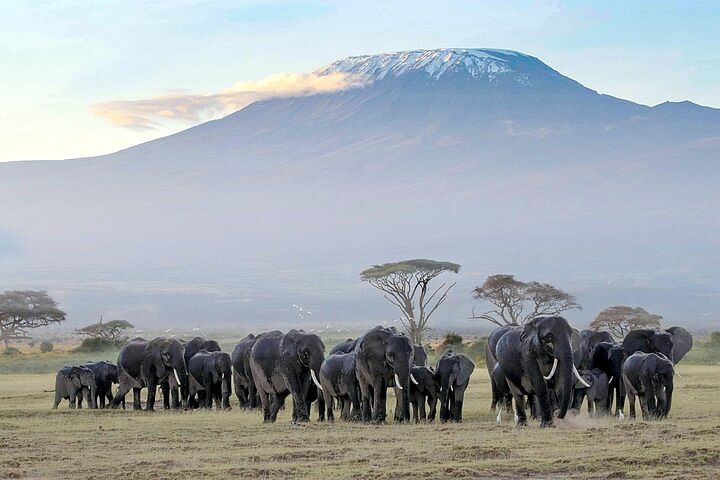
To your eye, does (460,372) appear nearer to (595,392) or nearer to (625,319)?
(595,392)

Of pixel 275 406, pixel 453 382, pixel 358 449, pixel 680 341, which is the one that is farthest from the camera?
pixel 680 341

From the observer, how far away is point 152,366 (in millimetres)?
34281

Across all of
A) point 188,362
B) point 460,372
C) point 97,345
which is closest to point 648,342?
point 460,372

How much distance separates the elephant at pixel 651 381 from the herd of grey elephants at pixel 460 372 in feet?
0.06

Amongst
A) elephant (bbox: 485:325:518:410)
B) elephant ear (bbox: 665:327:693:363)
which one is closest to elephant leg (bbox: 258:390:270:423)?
elephant (bbox: 485:325:518:410)

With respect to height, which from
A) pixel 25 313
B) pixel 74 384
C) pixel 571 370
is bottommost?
pixel 74 384

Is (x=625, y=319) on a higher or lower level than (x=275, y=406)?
higher

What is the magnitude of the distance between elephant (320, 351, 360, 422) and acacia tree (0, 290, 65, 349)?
224ft

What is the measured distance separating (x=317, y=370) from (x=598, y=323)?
183ft

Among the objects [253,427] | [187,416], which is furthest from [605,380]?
[187,416]

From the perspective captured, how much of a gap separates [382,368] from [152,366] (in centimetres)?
965

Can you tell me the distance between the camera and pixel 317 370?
2770 centimetres

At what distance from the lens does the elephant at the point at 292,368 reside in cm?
2748

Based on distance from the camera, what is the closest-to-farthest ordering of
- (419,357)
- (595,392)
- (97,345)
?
(595,392)
(419,357)
(97,345)
